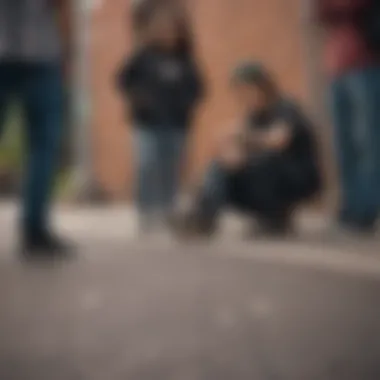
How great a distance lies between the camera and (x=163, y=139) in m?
1.19

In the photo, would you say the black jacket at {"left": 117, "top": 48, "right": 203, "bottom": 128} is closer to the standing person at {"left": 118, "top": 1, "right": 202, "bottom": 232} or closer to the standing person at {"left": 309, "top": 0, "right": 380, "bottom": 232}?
the standing person at {"left": 118, "top": 1, "right": 202, "bottom": 232}

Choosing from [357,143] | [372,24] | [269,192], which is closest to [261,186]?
[269,192]

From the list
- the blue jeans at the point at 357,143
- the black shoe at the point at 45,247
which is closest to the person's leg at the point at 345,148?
the blue jeans at the point at 357,143

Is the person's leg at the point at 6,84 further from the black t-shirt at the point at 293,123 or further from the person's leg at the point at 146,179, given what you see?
the black t-shirt at the point at 293,123

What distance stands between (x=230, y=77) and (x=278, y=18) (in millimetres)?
86

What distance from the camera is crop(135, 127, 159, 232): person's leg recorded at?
1.19 meters

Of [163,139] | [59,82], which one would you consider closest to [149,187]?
[163,139]

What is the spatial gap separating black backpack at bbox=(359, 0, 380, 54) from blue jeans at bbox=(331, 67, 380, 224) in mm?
27

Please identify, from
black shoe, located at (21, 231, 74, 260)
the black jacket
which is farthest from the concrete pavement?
the black jacket

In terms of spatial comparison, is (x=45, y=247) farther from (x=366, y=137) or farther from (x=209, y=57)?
(x=366, y=137)

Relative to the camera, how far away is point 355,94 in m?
1.22

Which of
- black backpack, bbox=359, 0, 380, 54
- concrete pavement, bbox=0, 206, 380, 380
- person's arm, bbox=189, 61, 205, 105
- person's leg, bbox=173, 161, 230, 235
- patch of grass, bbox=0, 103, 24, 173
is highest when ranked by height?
black backpack, bbox=359, 0, 380, 54

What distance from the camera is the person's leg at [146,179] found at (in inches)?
47.0

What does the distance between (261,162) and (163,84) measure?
0.14 m
